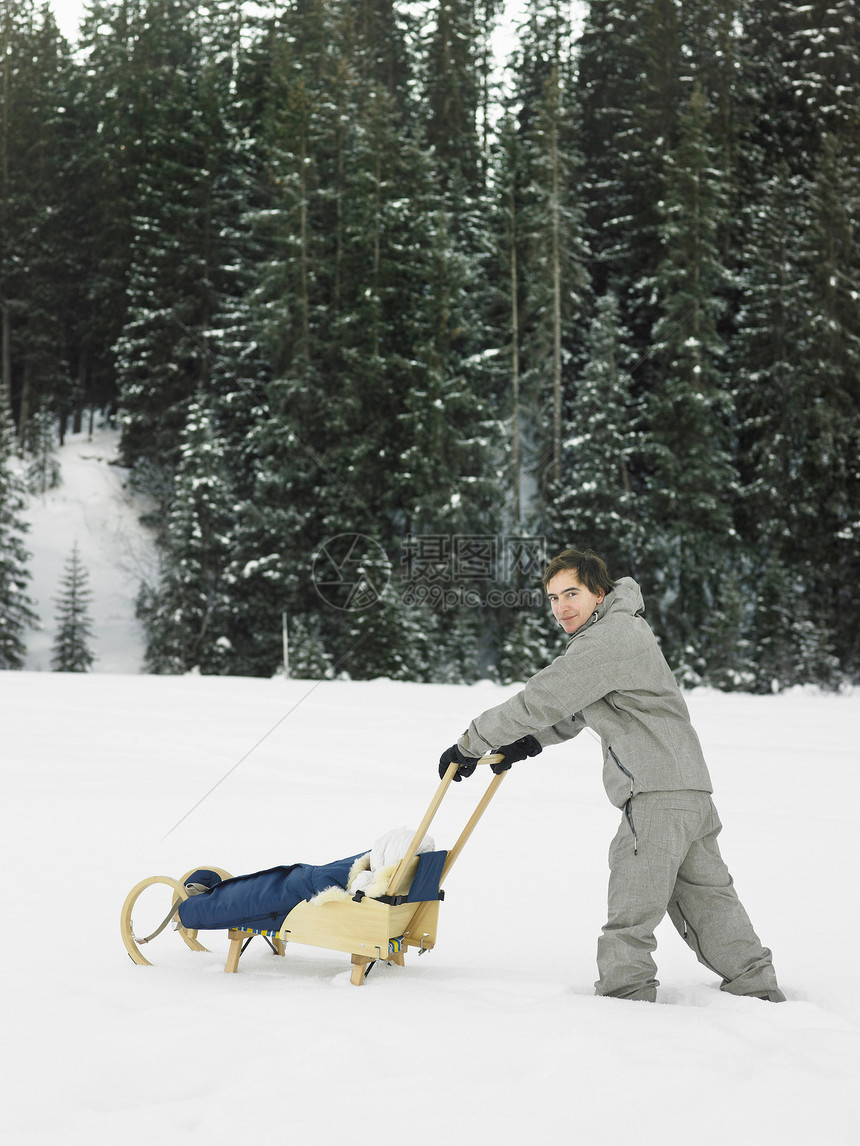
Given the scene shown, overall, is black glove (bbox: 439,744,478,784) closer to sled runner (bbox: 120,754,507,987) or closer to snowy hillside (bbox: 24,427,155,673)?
sled runner (bbox: 120,754,507,987)

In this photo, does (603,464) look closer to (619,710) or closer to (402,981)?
(619,710)

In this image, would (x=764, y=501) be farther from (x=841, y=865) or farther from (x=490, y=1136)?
(x=490, y=1136)

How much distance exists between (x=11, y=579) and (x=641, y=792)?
23.0 m

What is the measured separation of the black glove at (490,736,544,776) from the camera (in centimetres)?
343

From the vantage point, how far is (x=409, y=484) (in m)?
22.1

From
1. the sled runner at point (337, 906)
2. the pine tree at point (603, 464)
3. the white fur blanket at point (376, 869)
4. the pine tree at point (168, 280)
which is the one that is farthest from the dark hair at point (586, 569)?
the pine tree at point (168, 280)

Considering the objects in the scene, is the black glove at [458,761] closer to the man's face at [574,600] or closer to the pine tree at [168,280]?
A: the man's face at [574,600]

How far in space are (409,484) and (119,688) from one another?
35.6 feet

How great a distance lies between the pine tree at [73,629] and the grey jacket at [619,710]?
70.6ft

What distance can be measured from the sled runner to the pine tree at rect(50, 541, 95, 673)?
68.3ft

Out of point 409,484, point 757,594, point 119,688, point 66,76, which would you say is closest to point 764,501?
point 757,594

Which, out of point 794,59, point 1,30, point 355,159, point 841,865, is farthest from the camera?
point 1,30

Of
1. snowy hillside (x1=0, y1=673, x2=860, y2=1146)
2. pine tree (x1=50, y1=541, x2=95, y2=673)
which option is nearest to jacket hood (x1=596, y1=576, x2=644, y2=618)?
snowy hillside (x1=0, y1=673, x2=860, y2=1146)

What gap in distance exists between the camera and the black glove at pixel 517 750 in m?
3.43
